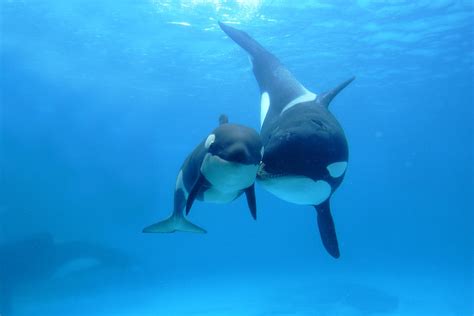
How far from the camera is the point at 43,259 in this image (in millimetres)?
23500

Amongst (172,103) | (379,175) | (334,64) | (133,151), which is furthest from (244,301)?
(379,175)

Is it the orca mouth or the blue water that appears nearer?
the orca mouth

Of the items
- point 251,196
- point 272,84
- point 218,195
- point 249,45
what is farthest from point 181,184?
point 249,45

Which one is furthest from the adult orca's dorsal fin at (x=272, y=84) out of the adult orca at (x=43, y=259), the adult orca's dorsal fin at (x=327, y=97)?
the adult orca at (x=43, y=259)

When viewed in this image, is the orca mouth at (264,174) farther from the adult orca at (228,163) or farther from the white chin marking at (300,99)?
the white chin marking at (300,99)

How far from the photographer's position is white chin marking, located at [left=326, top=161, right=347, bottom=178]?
13.8ft

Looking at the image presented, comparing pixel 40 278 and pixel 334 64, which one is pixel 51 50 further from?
pixel 334 64

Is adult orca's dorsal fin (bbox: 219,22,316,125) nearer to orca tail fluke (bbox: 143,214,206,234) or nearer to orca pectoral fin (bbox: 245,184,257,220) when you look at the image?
orca pectoral fin (bbox: 245,184,257,220)

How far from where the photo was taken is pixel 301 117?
440 cm

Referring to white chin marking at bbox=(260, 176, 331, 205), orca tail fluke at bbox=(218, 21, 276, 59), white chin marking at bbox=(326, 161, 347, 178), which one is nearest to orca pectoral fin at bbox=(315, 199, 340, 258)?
white chin marking at bbox=(260, 176, 331, 205)

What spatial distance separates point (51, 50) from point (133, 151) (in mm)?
28252

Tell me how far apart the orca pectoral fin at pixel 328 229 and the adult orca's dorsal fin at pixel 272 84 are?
1282 mm

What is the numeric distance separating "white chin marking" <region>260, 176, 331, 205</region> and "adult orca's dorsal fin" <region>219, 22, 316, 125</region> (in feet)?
4.01

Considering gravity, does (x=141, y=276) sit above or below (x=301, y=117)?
below
